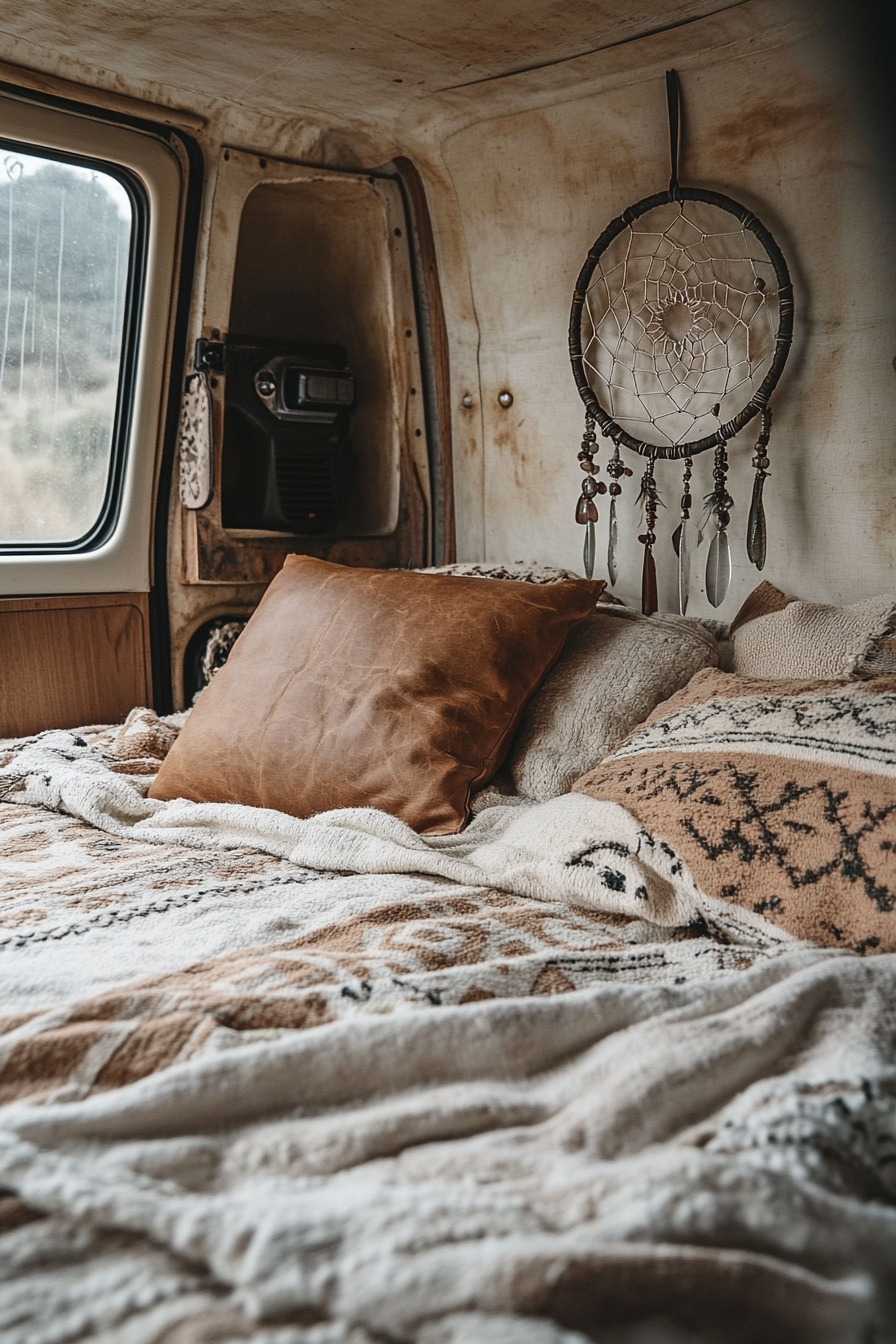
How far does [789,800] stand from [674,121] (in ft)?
4.61

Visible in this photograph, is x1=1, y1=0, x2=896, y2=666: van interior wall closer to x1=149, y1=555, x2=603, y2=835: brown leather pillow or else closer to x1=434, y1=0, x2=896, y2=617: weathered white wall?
x1=434, y1=0, x2=896, y2=617: weathered white wall

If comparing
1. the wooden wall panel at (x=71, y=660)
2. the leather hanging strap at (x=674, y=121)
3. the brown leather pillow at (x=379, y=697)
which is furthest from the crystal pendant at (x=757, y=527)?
the wooden wall panel at (x=71, y=660)

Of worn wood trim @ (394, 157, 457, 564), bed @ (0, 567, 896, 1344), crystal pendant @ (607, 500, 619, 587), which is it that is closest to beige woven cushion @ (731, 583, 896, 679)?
bed @ (0, 567, 896, 1344)

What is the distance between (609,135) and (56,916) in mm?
1764

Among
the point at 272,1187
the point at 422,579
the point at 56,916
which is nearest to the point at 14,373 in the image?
the point at 422,579

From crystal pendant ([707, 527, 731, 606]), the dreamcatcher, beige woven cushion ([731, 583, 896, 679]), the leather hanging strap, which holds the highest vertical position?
the leather hanging strap

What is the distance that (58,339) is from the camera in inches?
83.4

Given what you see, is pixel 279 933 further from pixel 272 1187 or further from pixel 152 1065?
pixel 272 1187

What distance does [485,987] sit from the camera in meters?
0.93

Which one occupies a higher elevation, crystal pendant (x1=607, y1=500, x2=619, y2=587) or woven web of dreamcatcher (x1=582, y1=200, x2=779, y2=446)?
woven web of dreamcatcher (x1=582, y1=200, x2=779, y2=446)

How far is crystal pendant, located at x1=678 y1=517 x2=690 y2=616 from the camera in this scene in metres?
2.01

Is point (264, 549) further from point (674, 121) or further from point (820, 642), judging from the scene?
point (820, 642)

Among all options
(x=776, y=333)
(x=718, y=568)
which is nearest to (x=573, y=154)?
(x=776, y=333)

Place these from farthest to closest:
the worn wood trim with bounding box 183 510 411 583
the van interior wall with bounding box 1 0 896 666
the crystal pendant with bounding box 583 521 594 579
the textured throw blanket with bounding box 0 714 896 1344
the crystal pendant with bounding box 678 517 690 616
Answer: the worn wood trim with bounding box 183 510 411 583, the crystal pendant with bounding box 583 521 594 579, the crystal pendant with bounding box 678 517 690 616, the van interior wall with bounding box 1 0 896 666, the textured throw blanket with bounding box 0 714 896 1344
